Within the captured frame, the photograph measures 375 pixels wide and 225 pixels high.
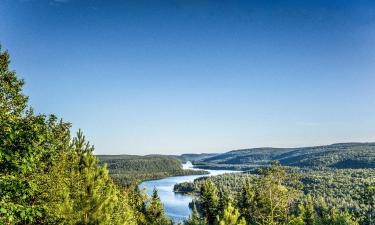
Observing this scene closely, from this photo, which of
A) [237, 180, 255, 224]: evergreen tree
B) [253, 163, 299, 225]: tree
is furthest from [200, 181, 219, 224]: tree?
[253, 163, 299, 225]: tree

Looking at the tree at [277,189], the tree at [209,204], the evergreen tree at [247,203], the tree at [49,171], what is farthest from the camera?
the tree at [209,204]

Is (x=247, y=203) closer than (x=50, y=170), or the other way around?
(x=50, y=170)

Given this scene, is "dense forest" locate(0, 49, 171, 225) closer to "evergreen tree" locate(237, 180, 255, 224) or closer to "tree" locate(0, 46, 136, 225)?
"tree" locate(0, 46, 136, 225)

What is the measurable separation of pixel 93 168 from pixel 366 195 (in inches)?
2438

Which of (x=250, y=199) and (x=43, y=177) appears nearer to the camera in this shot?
(x=43, y=177)

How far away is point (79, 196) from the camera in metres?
25.7

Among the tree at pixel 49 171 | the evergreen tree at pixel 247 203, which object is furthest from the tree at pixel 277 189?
the evergreen tree at pixel 247 203

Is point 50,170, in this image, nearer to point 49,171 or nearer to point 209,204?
point 49,171

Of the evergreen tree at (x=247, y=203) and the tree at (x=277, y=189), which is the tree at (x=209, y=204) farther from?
the tree at (x=277, y=189)

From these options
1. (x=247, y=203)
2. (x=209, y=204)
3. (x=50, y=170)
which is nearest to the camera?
(x=50, y=170)

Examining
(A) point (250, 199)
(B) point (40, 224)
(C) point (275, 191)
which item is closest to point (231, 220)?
(C) point (275, 191)

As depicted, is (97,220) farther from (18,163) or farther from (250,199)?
(250,199)

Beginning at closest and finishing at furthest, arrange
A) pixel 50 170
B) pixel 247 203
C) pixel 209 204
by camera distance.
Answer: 1. pixel 50 170
2. pixel 209 204
3. pixel 247 203

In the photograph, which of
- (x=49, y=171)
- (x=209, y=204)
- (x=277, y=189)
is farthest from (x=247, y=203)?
(x=49, y=171)
